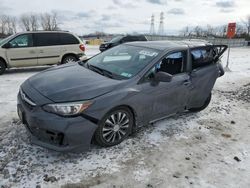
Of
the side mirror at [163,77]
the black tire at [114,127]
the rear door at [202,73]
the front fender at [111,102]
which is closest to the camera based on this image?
the front fender at [111,102]

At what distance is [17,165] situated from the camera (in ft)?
12.0

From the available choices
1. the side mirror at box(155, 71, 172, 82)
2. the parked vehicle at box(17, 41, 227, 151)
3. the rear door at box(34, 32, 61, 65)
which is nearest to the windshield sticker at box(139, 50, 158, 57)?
the parked vehicle at box(17, 41, 227, 151)

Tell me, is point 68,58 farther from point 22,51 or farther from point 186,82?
point 186,82

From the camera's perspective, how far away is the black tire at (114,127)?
3.97 metres

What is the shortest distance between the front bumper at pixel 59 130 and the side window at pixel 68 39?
785cm

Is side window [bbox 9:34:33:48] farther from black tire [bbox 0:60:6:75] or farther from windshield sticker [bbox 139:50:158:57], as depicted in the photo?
windshield sticker [bbox 139:50:158:57]

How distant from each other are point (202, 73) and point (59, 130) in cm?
331

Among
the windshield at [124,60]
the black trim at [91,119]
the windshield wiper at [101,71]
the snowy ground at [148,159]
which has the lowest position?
the snowy ground at [148,159]

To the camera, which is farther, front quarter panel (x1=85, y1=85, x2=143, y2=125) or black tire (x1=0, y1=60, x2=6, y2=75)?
black tire (x1=0, y1=60, x2=6, y2=75)

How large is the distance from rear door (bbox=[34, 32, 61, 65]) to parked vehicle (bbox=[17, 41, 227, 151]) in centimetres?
590

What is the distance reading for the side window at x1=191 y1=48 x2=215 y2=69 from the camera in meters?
5.45

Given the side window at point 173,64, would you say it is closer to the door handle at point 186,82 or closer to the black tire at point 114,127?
the door handle at point 186,82

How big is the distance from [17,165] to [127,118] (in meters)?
1.72

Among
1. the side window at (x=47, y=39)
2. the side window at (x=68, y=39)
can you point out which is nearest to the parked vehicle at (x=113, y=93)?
the side window at (x=47, y=39)
